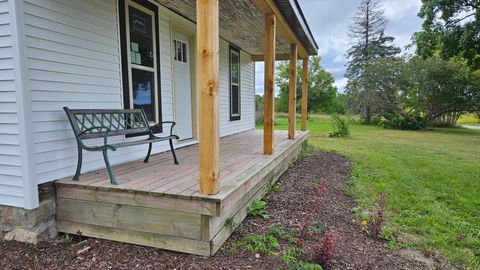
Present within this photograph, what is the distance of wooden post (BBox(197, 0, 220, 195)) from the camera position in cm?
209

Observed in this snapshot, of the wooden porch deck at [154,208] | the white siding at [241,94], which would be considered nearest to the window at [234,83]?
the white siding at [241,94]

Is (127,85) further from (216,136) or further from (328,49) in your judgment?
(328,49)

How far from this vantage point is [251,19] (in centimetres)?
501

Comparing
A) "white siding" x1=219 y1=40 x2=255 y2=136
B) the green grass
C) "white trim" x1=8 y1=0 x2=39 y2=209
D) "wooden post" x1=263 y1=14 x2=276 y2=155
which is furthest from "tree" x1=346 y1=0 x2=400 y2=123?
"white trim" x1=8 y1=0 x2=39 y2=209

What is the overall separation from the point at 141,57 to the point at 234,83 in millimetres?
3654

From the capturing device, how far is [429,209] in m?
3.40

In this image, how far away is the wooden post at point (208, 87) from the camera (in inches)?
82.2

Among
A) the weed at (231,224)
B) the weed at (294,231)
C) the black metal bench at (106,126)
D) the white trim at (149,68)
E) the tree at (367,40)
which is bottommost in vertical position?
the weed at (294,231)

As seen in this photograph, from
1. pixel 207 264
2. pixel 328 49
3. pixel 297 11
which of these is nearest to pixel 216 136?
pixel 207 264

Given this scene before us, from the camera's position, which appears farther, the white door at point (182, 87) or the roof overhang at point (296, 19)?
the white door at point (182, 87)

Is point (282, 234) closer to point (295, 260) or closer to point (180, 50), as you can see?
point (295, 260)

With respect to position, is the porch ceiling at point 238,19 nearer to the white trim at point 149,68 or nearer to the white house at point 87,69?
the white house at point 87,69

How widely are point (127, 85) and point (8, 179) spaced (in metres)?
1.55

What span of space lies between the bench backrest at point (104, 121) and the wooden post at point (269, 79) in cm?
162
